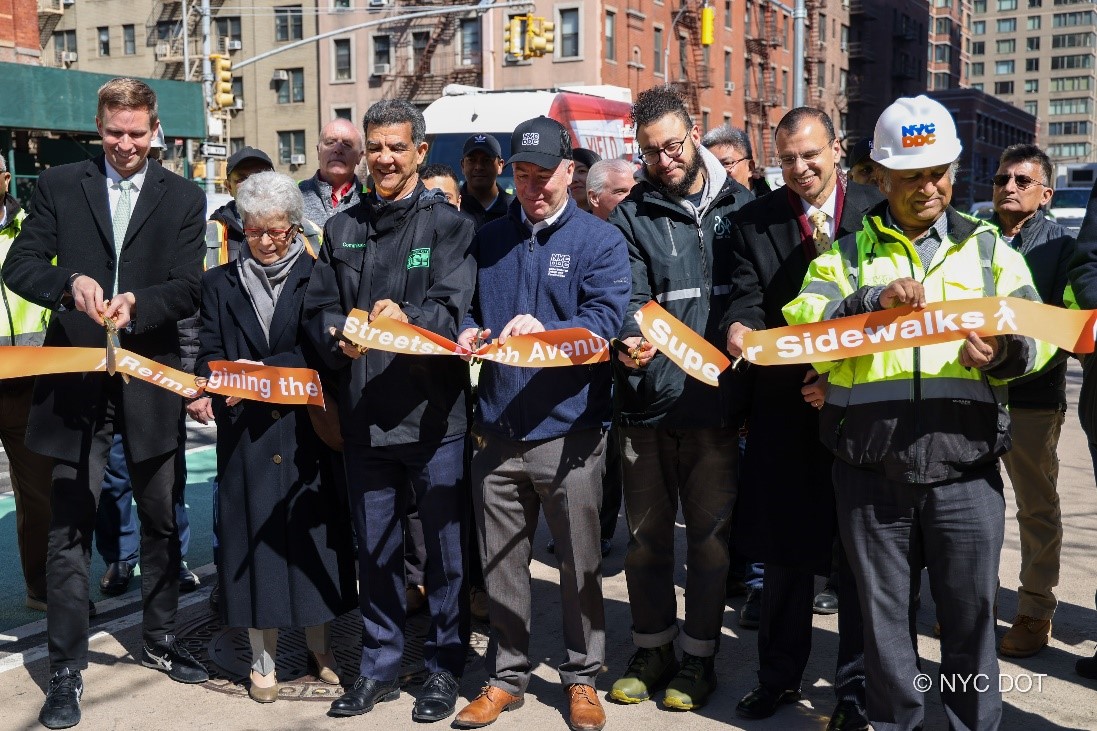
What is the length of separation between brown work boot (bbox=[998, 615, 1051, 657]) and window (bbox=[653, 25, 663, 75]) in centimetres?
4796

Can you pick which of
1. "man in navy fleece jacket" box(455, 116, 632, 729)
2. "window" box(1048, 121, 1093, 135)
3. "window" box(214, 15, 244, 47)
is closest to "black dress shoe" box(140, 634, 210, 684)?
"man in navy fleece jacket" box(455, 116, 632, 729)

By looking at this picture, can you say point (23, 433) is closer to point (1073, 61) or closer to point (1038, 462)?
point (1038, 462)

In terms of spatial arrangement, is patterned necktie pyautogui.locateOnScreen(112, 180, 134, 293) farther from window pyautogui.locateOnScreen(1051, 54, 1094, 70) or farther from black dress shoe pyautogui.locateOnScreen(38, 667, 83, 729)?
window pyautogui.locateOnScreen(1051, 54, 1094, 70)

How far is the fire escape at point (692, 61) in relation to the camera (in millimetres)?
53031

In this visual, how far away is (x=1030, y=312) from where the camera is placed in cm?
360

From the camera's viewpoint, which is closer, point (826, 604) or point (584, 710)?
point (584, 710)

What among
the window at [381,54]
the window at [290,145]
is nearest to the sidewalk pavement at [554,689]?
the window at [381,54]

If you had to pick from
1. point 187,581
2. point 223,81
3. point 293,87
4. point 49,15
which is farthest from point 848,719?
point 49,15

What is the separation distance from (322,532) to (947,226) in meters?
2.91

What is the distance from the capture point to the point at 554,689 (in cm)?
499

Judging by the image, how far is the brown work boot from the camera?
5.19 meters

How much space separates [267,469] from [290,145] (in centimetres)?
4981

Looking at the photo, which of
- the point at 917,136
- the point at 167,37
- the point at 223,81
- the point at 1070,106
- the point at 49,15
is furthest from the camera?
the point at 1070,106

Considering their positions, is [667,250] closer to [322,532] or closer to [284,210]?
[284,210]
